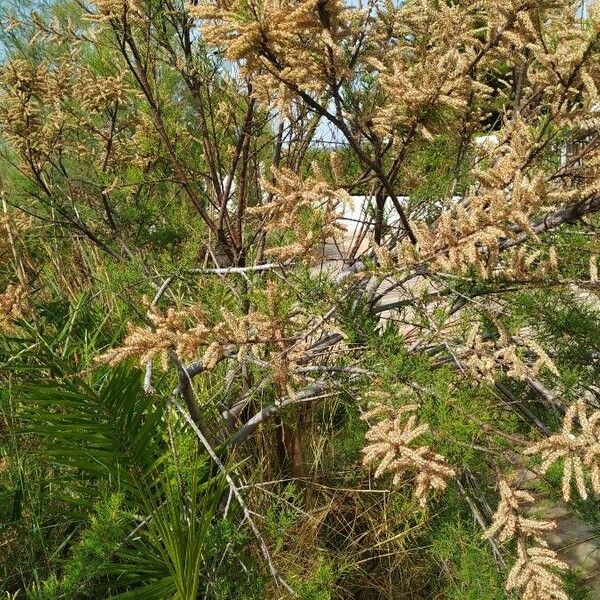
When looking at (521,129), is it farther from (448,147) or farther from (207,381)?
(207,381)

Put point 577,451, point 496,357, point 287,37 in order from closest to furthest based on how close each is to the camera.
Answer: point 577,451
point 287,37
point 496,357

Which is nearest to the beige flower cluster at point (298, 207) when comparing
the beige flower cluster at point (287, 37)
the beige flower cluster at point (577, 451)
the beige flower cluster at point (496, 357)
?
the beige flower cluster at point (287, 37)

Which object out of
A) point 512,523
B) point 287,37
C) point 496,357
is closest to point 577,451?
point 512,523

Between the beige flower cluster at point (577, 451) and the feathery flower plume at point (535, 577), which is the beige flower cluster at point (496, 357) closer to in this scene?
the beige flower cluster at point (577, 451)

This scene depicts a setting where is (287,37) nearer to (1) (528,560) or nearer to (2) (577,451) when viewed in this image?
(2) (577,451)

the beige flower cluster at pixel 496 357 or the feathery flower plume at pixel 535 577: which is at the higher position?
the beige flower cluster at pixel 496 357

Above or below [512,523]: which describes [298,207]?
above

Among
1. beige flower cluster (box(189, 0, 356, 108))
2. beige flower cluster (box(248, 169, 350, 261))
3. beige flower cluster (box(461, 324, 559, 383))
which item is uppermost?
beige flower cluster (box(189, 0, 356, 108))

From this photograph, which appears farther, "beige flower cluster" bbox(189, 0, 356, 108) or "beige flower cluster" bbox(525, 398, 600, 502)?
"beige flower cluster" bbox(189, 0, 356, 108)

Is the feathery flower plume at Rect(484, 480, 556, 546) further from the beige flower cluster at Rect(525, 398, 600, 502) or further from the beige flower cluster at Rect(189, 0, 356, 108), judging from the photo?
the beige flower cluster at Rect(189, 0, 356, 108)

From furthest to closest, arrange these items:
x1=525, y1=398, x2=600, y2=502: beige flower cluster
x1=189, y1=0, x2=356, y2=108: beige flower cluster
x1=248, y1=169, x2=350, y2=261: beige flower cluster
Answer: x1=248, y1=169, x2=350, y2=261: beige flower cluster < x1=189, y1=0, x2=356, y2=108: beige flower cluster < x1=525, y1=398, x2=600, y2=502: beige flower cluster

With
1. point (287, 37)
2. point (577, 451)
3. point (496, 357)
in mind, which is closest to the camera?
point (577, 451)

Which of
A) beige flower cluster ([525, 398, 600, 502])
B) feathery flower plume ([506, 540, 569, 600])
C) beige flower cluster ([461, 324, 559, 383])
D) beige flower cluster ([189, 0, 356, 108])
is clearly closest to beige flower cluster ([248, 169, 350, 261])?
beige flower cluster ([189, 0, 356, 108])

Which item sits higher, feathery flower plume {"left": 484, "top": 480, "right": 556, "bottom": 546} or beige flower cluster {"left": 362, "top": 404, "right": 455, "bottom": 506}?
beige flower cluster {"left": 362, "top": 404, "right": 455, "bottom": 506}
